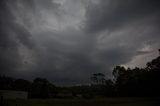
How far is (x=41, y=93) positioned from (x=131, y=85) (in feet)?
142

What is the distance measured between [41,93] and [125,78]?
135ft

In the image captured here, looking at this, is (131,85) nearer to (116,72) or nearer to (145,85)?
(145,85)

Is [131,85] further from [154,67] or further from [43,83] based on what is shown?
[43,83]

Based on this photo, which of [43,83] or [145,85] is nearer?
[145,85]

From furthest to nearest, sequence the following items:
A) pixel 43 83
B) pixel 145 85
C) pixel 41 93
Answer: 1. pixel 43 83
2. pixel 41 93
3. pixel 145 85

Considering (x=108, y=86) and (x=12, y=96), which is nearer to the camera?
(x=12, y=96)

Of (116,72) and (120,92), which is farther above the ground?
(116,72)

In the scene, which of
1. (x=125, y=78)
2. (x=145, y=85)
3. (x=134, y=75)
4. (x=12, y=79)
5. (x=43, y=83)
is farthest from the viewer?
(x=12, y=79)

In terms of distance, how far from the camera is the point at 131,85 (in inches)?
3004

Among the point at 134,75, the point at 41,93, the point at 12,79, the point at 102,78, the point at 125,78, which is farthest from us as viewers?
the point at 12,79

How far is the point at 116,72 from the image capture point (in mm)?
91812

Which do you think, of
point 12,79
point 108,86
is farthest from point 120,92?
point 12,79

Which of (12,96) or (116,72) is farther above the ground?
(116,72)

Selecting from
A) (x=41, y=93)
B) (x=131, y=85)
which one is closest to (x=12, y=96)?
(x=41, y=93)
